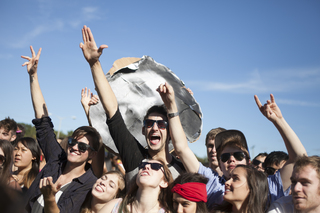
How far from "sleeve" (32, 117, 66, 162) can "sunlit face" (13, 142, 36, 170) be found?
1056 mm

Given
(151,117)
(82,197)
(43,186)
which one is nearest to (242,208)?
(151,117)

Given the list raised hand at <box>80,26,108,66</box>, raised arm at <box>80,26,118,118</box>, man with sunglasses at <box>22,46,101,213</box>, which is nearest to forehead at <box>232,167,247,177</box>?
raised arm at <box>80,26,118,118</box>

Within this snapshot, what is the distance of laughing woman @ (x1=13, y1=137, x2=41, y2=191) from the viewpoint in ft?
15.3

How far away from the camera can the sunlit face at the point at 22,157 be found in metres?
4.69

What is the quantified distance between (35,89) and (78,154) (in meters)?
1.20

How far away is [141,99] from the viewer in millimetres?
4211

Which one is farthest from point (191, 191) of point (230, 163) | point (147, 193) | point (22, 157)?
point (22, 157)

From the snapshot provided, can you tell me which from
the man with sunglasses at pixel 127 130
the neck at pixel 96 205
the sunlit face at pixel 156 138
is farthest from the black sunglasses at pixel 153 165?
the neck at pixel 96 205

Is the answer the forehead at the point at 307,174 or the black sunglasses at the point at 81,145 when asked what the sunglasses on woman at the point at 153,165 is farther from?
the forehead at the point at 307,174

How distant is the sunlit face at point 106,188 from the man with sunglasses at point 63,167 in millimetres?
197

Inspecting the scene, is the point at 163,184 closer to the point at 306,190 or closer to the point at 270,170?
the point at 306,190

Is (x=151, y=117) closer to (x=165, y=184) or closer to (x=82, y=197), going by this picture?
(x=165, y=184)

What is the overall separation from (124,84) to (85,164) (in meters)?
1.12

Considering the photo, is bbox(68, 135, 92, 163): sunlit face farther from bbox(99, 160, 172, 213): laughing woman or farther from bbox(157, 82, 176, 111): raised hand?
bbox(157, 82, 176, 111): raised hand
